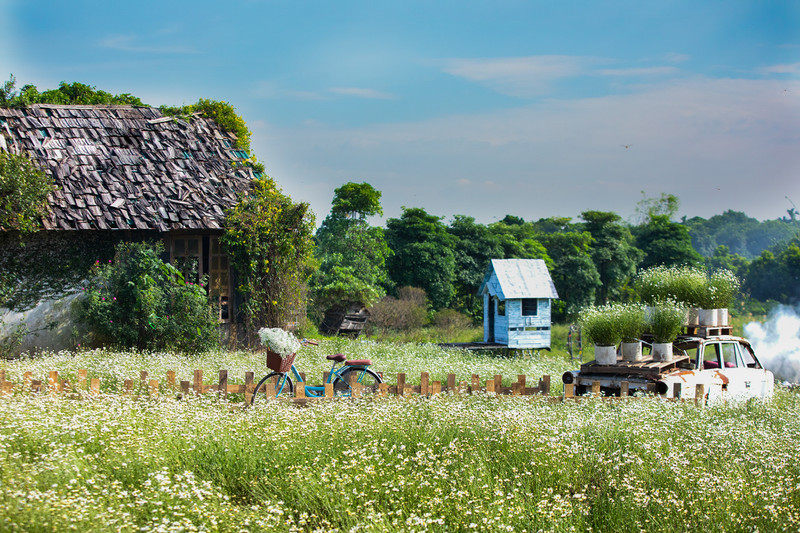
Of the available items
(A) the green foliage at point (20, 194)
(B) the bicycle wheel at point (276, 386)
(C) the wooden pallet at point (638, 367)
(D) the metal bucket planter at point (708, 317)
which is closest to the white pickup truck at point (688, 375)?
(C) the wooden pallet at point (638, 367)

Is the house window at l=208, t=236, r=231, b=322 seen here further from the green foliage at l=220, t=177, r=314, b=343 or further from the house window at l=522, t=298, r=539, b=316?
the house window at l=522, t=298, r=539, b=316

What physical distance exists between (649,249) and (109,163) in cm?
3381

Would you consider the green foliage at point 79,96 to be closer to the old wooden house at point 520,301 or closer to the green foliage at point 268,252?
the green foliage at point 268,252

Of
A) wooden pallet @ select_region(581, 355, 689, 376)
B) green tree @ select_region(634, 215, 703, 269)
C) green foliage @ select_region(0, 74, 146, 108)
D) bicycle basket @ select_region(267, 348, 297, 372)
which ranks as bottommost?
wooden pallet @ select_region(581, 355, 689, 376)

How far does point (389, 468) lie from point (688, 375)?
220 inches

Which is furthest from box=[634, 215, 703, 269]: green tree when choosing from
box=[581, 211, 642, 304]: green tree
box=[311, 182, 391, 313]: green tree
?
box=[311, 182, 391, 313]: green tree

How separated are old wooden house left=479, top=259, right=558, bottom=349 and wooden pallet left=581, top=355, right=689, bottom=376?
10.1 m

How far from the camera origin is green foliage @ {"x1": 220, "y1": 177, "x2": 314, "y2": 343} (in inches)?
635

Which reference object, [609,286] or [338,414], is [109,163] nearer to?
[338,414]

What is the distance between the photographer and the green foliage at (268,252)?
1614 centimetres

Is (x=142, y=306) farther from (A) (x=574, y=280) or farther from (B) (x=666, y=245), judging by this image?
(B) (x=666, y=245)

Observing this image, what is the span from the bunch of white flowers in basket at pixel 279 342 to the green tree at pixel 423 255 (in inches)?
871

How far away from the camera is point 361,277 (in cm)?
2822

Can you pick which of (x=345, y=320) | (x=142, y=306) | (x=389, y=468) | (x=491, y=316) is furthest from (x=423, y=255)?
(x=389, y=468)
